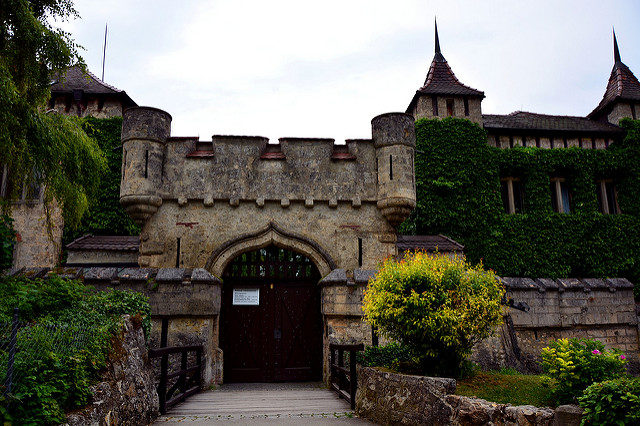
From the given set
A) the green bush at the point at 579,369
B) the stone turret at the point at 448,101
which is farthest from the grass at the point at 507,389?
the stone turret at the point at 448,101

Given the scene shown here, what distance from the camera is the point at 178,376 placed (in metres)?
8.91

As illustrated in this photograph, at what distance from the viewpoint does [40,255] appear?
17906 millimetres

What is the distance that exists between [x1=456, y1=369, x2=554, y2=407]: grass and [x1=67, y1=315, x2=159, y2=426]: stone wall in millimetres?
4215

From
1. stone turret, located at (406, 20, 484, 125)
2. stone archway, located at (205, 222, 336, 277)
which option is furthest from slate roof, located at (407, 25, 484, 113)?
stone archway, located at (205, 222, 336, 277)

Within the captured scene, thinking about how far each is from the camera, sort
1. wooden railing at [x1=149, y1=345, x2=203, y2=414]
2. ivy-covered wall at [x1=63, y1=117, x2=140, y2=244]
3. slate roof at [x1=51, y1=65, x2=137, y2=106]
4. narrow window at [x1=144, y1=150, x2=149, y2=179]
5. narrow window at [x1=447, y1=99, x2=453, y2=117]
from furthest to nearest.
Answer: narrow window at [x1=447, y1=99, x2=453, y2=117] < slate roof at [x1=51, y1=65, x2=137, y2=106] < ivy-covered wall at [x1=63, y1=117, x2=140, y2=244] < narrow window at [x1=144, y1=150, x2=149, y2=179] < wooden railing at [x1=149, y1=345, x2=203, y2=414]

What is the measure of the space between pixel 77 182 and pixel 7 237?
1659 millimetres

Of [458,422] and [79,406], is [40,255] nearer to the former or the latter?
[79,406]

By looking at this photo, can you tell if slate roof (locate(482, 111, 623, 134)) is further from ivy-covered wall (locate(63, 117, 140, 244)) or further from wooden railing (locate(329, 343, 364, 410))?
ivy-covered wall (locate(63, 117, 140, 244))

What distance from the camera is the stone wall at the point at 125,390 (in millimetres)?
5168

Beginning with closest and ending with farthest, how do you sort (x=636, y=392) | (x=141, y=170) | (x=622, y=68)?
1. (x=636, y=392)
2. (x=141, y=170)
3. (x=622, y=68)

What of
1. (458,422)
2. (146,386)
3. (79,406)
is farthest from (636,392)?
(146,386)

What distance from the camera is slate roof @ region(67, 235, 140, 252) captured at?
52.4 feet

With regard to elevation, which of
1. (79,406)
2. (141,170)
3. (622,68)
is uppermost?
(622,68)

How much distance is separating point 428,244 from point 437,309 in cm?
993
